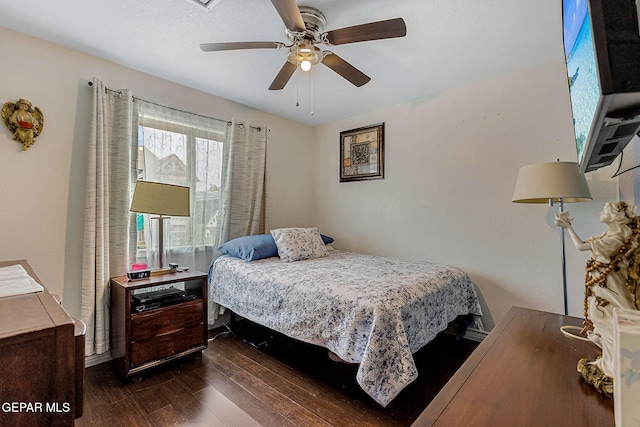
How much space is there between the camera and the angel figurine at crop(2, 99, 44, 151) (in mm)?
1956

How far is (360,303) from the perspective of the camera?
1757 millimetres

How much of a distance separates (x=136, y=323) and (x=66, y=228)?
936 mm

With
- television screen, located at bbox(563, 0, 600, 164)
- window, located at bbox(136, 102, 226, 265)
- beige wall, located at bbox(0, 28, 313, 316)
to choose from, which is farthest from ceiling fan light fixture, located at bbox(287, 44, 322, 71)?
beige wall, located at bbox(0, 28, 313, 316)

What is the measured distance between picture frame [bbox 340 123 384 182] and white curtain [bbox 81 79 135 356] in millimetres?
2328

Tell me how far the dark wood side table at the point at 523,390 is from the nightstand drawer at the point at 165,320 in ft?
6.93

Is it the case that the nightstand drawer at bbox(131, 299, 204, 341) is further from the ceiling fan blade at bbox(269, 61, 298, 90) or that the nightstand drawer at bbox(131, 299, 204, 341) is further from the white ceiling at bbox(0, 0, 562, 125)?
the white ceiling at bbox(0, 0, 562, 125)

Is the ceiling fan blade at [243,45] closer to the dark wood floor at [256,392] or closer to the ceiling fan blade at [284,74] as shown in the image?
the ceiling fan blade at [284,74]

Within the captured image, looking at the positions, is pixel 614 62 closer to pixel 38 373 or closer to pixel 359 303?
pixel 38 373

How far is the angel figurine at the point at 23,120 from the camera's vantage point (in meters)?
1.96

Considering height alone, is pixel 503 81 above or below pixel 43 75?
above

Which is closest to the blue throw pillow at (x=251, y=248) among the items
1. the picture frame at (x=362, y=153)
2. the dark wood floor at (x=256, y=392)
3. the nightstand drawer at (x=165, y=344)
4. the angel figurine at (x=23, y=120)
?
the nightstand drawer at (x=165, y=344)

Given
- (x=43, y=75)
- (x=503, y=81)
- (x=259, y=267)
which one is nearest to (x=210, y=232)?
(x=259, y=267)

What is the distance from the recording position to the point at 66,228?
7.23 feet

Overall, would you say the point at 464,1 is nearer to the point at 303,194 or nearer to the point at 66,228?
the point at 303,194
